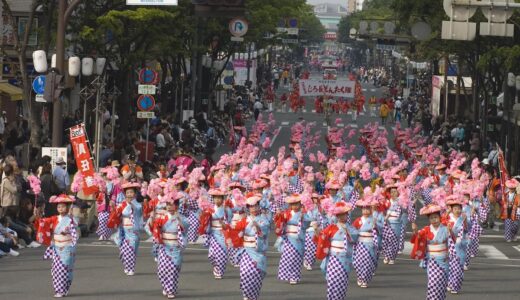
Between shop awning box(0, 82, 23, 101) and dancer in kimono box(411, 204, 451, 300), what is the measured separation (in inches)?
1126

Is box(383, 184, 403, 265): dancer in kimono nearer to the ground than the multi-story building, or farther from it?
nearer to the ground

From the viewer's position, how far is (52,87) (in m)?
27.0

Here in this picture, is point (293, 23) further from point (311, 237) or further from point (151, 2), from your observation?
point (311, 237)

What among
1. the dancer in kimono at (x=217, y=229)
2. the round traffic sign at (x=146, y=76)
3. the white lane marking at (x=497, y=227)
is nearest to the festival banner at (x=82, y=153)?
the dancer in kimono at (x=217, y=229)

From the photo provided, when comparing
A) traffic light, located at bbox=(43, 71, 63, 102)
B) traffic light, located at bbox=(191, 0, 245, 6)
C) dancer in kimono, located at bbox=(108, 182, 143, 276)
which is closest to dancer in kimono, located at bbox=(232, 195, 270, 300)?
dancer in kimono, located at bbox=(108, 182, 143, 276)

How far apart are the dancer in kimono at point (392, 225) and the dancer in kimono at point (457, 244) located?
3628 millimetres

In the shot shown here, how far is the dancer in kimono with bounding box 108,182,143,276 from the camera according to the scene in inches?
847

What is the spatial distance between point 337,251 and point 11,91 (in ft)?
94.4

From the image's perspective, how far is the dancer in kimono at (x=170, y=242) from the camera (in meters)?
19.2

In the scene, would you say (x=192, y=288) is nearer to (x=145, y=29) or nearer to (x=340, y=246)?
(x=340, y=246)

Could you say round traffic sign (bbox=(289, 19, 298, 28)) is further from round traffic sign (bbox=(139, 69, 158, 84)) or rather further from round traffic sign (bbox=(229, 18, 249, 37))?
round traffic sign (bbox=(139, 69, 158, 84))

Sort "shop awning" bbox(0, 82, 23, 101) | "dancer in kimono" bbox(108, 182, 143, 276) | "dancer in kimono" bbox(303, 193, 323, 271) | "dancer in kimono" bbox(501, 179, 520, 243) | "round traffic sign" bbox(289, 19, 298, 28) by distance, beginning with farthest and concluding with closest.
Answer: "round traffic sign" bbox(289, 19, 298, 28) < "shop awning" bbox(0, 82, 23, 101) < "dancer in kimono" bbox(501, 179, 520, 243) < "dancer in kimono" bbox(303, 193, 323, 271) < "dancer in kimono" bbox(108, 182, 143, 276)

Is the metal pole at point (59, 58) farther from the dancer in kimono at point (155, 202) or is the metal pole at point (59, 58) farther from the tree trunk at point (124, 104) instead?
the tree trunk at point (124, 104)

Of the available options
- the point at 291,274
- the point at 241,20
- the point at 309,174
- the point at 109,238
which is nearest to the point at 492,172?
the point at 309,174
